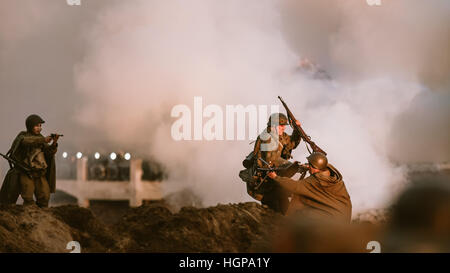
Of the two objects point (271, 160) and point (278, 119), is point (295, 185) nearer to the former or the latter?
point (271, 160)

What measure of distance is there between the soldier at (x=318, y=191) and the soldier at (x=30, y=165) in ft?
13.9

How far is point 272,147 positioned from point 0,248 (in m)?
4.80

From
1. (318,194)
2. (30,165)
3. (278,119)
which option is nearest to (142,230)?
(30,165)

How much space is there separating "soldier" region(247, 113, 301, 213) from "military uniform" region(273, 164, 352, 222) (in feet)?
3.49

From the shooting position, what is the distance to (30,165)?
27.4 ft

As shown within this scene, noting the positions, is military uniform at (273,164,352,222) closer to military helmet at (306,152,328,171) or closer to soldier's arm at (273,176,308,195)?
soldier's arm at (273,176,308,195)

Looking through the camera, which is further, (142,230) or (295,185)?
(142,230)

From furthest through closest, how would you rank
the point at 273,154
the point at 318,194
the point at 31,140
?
1. the point at 273,154
2. the point at 31,140
3. the point at 318,194

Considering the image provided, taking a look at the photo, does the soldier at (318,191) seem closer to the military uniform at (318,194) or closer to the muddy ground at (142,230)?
the military uniform at (318,194)

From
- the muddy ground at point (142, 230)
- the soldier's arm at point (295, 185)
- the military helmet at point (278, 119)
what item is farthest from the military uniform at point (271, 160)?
the soldier's arm at point (295, 185)

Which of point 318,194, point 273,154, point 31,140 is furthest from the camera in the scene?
point 273,154

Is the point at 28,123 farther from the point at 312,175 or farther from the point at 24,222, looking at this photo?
the point at 312,175

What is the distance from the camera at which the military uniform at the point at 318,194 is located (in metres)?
7.08

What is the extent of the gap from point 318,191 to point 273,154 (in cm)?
152
